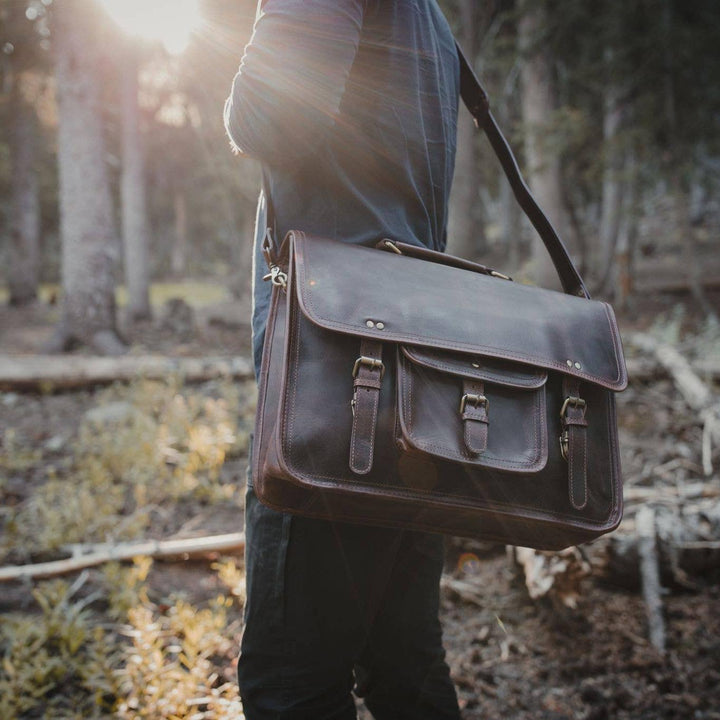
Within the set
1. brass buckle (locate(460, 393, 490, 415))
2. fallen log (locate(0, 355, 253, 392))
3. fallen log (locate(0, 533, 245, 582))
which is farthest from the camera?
fallen log (locate(0, 355, 253, 392))

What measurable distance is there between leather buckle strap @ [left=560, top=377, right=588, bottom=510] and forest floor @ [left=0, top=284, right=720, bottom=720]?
4.12 ft

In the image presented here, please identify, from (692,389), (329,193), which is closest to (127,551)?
(329,193)

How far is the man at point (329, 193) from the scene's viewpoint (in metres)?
1.10

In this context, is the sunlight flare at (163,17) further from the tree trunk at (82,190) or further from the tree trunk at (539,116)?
the tree trunk at (539,116)

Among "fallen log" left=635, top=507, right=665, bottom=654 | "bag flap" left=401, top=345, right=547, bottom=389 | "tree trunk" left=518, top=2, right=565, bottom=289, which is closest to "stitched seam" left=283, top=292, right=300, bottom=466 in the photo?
"bag flap" left=401, top=345, right=547, bottom=389

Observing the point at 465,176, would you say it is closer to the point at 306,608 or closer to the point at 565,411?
the point at 565,411

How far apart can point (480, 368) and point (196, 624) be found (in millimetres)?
1603

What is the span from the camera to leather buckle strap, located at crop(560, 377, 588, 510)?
120 centimetres

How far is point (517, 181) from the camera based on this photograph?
1583mm

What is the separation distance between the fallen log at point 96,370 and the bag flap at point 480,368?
484 centimetres

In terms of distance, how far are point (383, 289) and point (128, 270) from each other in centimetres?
1112

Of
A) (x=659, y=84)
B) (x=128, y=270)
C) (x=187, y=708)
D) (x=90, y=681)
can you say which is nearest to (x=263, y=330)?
(x=187, y=708)

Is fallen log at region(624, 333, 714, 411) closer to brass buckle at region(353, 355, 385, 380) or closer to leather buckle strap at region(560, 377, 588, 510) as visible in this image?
leather buckle strap at region(560, 377, 588, 510)

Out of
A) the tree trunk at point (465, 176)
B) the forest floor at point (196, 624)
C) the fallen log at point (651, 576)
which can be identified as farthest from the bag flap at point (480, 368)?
the tree trunk at point (465, 176)
